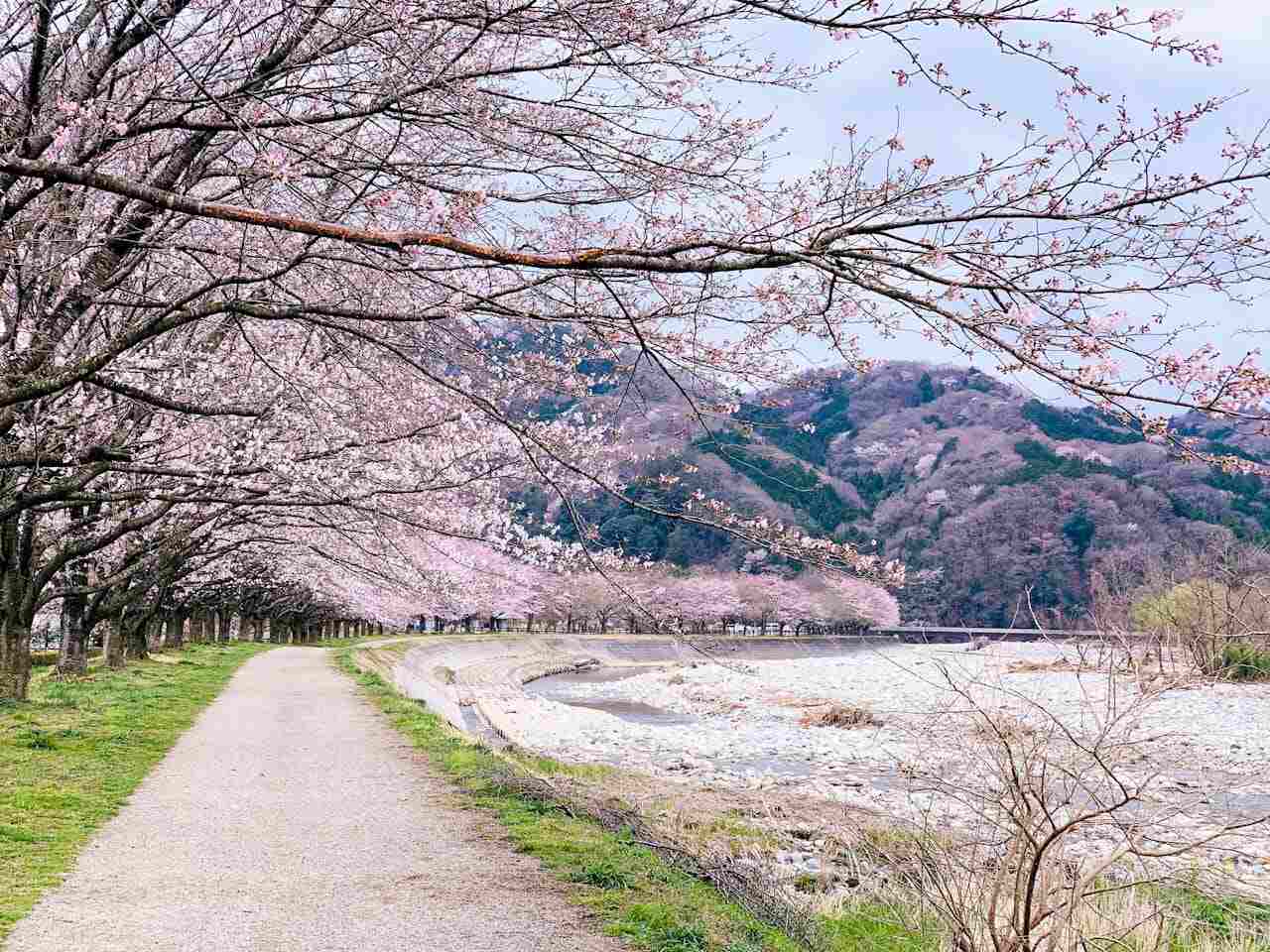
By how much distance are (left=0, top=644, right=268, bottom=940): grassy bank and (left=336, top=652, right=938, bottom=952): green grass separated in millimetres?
3353

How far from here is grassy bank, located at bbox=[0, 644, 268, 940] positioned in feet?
23.7

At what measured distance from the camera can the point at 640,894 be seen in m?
6.82

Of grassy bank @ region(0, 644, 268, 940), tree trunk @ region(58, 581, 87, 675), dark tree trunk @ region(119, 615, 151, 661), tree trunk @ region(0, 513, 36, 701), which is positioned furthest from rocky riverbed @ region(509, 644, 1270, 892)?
dark tree trunk @ region(119, 615, 151, 661)

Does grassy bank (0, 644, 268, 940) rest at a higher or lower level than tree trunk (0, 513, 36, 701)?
lower

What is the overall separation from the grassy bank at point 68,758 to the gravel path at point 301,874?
218 mm

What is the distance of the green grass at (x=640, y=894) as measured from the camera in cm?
594

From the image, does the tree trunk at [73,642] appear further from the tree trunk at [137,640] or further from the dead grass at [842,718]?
the dead grass at [842,718]

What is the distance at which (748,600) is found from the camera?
325 feet

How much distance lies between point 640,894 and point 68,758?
7796 mm

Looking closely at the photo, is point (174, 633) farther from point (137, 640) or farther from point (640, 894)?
point (640, 894)

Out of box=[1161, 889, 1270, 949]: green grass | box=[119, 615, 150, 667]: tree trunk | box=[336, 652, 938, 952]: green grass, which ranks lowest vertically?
box=[1161, 889, 1270, 949]: green grass

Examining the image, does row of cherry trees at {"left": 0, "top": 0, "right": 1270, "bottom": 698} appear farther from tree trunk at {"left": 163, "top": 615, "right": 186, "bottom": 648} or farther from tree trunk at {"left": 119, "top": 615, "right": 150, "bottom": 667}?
tree trunk at {"left": 163, "top": 615, "right": 186, "bottom": 648}

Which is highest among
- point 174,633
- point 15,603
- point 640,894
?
point 15,603

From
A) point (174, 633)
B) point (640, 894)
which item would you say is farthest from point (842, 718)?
point (174, 633)
